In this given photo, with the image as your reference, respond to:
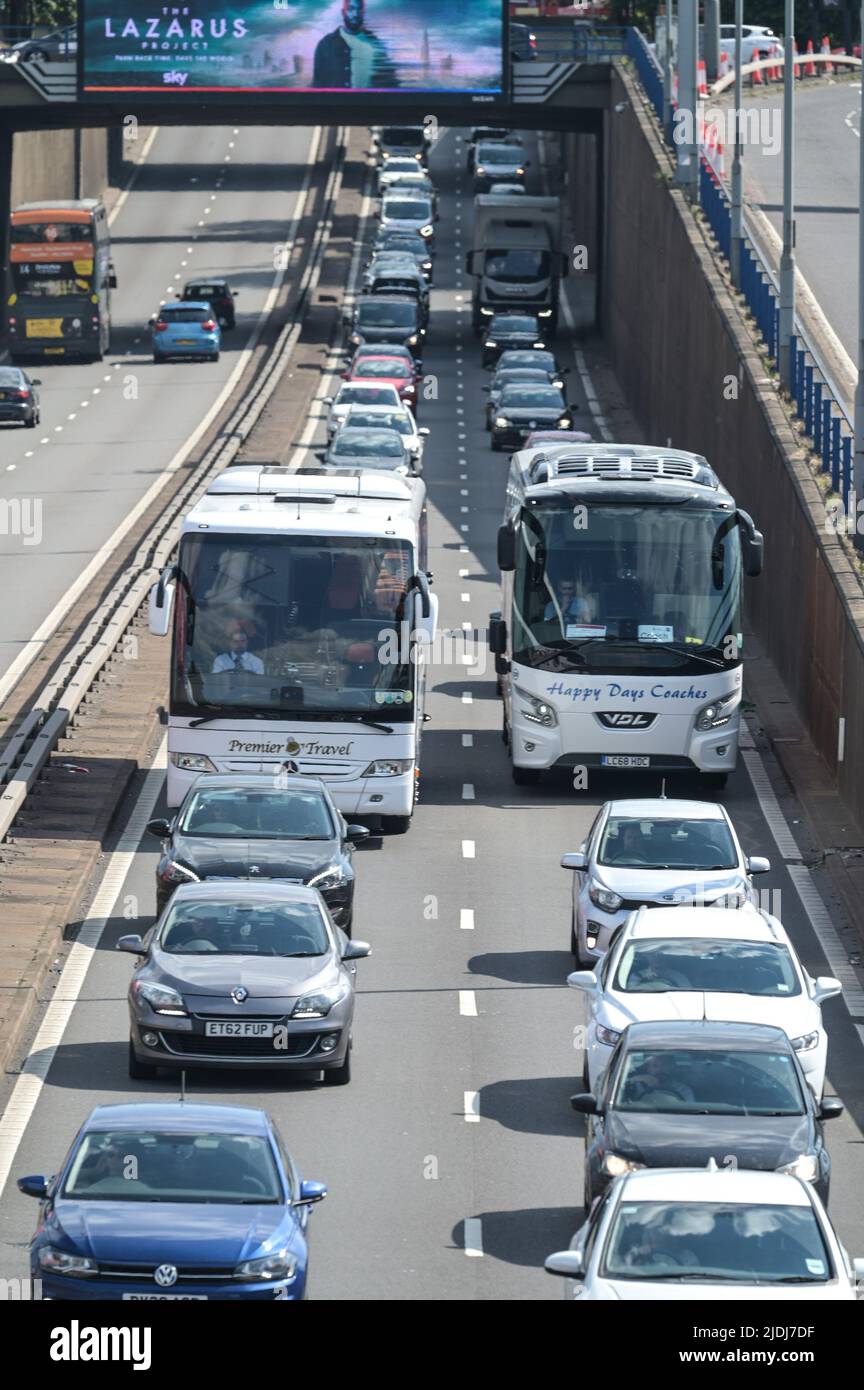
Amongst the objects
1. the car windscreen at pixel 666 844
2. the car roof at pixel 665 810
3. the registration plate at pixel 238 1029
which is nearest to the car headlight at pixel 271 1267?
the registration plate at pixel 238 1029

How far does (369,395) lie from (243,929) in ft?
137

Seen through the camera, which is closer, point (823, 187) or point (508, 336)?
point (823, 187)

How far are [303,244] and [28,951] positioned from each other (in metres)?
83.1

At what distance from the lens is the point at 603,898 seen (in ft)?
70.8

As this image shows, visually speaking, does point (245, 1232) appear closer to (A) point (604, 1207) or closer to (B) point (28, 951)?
(A) point (604, 1207)

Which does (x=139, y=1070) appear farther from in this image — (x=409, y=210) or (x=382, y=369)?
(x=409, y=210)

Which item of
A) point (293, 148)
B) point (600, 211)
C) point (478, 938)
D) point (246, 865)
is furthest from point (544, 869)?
point (293, 148)

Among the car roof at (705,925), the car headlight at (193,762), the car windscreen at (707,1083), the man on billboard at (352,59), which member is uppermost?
the man on billboard at (352,59)

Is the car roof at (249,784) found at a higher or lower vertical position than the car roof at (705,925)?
lower

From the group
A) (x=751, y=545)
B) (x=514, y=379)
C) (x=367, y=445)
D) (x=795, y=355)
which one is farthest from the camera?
(x=514, y=379)

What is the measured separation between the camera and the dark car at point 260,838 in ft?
72.2

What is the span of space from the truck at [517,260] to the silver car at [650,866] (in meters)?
57.2

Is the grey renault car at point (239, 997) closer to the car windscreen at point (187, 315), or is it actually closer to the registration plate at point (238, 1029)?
the registration plate at point (238, 1029)

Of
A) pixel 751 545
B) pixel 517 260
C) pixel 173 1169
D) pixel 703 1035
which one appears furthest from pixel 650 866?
pixel 517 260
